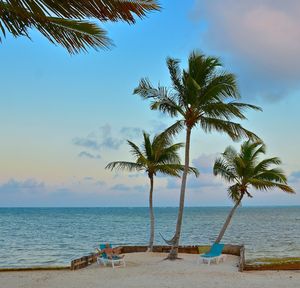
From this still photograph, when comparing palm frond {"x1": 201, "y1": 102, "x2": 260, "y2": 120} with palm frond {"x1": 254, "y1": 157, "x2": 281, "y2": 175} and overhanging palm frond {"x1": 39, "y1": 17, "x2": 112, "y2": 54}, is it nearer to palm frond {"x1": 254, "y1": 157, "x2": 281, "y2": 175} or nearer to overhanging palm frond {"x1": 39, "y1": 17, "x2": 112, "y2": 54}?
palm frond {"x1": 254, "y1": 157, "x2": 281, "y2": 175}

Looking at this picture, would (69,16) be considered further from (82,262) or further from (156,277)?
(82,262)

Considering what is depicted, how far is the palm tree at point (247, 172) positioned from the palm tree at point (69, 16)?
16323 mm

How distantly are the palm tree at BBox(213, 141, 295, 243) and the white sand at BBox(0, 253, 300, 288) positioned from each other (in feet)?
16.7

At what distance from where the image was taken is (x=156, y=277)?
1384 centimetres

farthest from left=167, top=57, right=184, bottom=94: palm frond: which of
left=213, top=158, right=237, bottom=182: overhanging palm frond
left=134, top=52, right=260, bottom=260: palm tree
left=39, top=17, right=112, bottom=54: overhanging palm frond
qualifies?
left=39, top=17, right=112, bottom=54: overhanging palm frond

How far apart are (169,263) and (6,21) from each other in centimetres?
1333

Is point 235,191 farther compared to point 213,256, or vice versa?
point 235,191

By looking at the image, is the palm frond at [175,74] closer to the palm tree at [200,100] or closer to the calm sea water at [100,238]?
the palm tree at [200,100]

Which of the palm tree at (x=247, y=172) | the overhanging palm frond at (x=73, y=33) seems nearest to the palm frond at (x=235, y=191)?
the palm tree at (x=247, y=172)

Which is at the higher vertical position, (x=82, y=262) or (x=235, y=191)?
(x=235, y=191)

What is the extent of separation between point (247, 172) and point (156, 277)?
28.3 feet

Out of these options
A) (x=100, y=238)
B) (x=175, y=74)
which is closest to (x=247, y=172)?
(x=175, y=74)

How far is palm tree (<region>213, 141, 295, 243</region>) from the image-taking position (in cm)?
2048

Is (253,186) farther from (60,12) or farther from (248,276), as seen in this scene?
(60,12)
